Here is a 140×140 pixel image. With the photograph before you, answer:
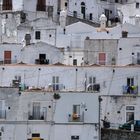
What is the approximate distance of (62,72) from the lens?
5994cm

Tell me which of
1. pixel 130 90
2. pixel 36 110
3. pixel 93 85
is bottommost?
pixel 36 110

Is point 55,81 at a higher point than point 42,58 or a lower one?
lower

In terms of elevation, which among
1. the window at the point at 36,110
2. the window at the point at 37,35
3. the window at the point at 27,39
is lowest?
the window at the point at 36,110

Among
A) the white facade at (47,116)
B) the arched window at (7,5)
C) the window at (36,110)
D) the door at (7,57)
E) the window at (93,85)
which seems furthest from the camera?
the arched window at (7,5)

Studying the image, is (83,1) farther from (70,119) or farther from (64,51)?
(70,119)

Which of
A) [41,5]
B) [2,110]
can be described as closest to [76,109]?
[2,110]

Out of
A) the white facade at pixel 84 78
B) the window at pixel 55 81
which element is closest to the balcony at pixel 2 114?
the white facade at pixel 84 78

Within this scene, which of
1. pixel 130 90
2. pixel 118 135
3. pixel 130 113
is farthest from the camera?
pixel 130 90

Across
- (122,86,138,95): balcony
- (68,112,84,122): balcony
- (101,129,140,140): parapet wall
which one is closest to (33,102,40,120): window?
(68,112,84,122): balcony

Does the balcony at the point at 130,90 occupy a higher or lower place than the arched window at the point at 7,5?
lower

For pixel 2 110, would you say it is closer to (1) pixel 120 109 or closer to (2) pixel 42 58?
(1) pixel 120 109

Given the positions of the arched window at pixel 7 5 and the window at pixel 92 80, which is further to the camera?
the arched window at pixel 7 5

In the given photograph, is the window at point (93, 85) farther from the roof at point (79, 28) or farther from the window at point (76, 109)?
the roof at point (79, 28)

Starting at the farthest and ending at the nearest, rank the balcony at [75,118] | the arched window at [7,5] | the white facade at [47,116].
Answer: the arched window at [7,5] < the balcony at [75,118] < the white facade at [47,116]
